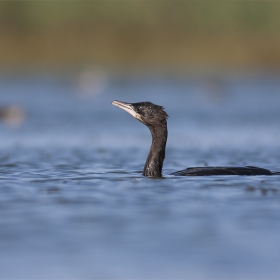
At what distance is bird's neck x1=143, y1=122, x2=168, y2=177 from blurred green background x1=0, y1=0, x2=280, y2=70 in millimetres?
28331

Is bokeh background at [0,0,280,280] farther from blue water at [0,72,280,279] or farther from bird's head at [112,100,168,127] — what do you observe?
bird's head at [112,100,168,127]

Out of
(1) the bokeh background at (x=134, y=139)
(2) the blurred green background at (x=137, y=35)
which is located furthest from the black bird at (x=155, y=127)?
(2) the blurred green background at (x=137, y=35)

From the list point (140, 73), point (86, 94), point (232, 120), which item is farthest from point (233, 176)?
point (140, 73)

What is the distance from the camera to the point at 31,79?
118 feet

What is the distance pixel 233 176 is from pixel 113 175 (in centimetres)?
174

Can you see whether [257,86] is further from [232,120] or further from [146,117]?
[146,117]

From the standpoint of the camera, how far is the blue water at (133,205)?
21.6 ft

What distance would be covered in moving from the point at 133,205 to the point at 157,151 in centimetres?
230

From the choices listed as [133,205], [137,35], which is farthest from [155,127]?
[137,35]

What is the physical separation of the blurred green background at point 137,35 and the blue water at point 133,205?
1948 centimetres

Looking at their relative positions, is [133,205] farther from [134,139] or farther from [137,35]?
[137,35]

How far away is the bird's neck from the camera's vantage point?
1116 cm

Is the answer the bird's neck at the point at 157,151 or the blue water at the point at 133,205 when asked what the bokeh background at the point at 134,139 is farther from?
the bird's neck at the point at 157,151

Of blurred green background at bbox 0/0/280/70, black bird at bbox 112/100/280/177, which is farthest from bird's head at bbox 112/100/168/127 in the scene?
blurred green background at bbox 0/0/280/70
